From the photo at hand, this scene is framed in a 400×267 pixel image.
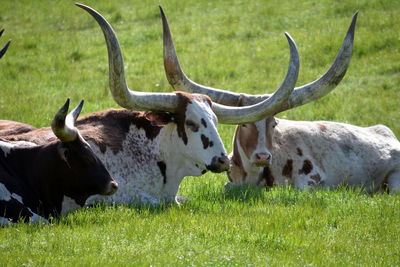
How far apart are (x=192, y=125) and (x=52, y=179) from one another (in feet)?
5.97

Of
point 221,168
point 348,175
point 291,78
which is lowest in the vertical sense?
point 348,175

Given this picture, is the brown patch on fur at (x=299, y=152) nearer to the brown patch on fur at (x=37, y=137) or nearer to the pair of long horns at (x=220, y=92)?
the pair of long horns at (x=220, y=92)

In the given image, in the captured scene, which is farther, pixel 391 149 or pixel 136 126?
pixel 391 149

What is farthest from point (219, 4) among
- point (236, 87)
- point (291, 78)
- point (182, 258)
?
point (182, 258)

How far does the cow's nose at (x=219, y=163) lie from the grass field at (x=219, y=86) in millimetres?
459

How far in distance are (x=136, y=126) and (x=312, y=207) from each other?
94.9 inches

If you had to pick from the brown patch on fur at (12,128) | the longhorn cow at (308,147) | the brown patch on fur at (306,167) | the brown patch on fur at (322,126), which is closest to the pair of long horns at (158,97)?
the longhorn cow at (308,147)

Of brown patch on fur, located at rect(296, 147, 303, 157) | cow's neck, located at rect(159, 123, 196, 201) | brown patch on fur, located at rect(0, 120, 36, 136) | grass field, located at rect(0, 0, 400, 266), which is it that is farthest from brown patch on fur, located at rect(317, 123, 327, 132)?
brown patch on fur, located at rect(0, 120, 36, 136)

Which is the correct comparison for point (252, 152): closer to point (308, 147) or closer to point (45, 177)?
point (308, 147)

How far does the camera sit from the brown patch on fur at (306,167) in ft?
36.2

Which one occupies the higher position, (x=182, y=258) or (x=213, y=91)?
(x=213, y=91)

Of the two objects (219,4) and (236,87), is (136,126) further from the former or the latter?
(219,4)

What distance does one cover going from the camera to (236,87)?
17.3 metres

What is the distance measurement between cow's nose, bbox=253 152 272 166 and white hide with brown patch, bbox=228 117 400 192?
0.15 m
